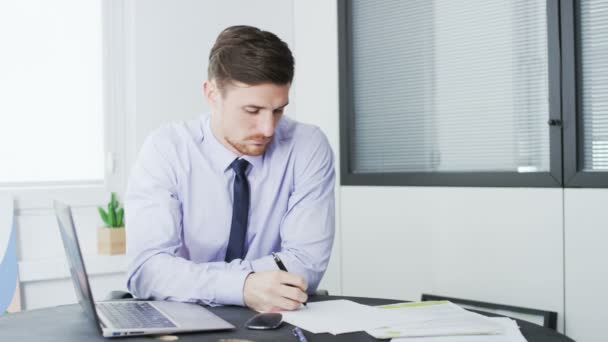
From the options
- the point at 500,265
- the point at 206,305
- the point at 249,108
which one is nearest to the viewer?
the point at 206,305

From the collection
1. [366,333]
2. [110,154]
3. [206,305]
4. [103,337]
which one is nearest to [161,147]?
[206,305]

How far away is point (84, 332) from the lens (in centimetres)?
142

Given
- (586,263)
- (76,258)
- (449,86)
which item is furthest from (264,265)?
(449,86)

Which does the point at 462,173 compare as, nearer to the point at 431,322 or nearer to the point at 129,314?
the point at 431,322

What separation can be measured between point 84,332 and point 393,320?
65 cm

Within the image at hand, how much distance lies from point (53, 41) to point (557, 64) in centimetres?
238

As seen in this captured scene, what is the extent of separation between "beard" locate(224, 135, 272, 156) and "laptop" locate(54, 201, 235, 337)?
0.55 m

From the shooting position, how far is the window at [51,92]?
336 cm

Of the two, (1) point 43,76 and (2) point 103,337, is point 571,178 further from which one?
(1) point 43,76

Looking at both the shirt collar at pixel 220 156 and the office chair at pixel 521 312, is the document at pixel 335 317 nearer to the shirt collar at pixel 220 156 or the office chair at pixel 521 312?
the shirt collar at pixel 220 156

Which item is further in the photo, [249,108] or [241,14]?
[241,14]

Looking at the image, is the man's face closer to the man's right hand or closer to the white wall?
the man's right hand

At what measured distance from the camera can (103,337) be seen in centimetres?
137

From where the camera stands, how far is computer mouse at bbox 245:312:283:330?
1442 mm
